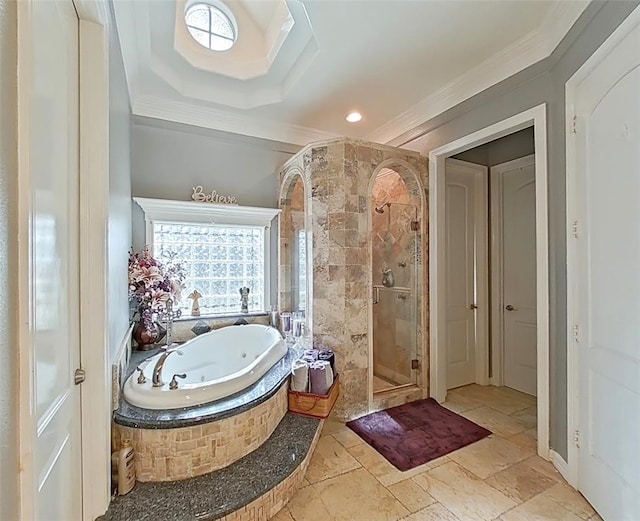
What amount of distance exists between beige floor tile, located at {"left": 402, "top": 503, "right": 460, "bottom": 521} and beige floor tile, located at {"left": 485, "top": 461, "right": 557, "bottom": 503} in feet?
1.38

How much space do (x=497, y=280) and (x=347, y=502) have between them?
9.27ft

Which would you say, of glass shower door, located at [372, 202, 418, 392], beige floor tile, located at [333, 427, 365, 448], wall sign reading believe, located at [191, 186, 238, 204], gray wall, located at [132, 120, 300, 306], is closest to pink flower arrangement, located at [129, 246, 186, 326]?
gray wall, located at [132, 120, 300, 306]

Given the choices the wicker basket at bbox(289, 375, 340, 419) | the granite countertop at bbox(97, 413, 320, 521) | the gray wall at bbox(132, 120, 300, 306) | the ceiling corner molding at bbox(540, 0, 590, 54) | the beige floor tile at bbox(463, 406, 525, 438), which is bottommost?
the beige floor tile at bbox(463, 406, 525, 438)

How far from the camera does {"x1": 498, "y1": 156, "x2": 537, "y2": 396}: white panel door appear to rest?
347 cm

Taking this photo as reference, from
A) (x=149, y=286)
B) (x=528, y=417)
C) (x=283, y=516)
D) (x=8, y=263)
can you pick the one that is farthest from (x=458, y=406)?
(x=8, y=263)

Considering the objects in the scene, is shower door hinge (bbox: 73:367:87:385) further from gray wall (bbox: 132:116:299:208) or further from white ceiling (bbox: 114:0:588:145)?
gray wall (bbox: 132:116:299:208)

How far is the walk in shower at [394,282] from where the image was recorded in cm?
343

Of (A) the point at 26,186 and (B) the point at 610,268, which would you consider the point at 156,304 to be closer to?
(A) the point at 26,186

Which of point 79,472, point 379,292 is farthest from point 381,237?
point 79,472

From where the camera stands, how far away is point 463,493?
1.99 metres

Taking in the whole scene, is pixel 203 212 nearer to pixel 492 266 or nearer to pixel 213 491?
pixel 213 491

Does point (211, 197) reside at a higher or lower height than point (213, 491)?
higher

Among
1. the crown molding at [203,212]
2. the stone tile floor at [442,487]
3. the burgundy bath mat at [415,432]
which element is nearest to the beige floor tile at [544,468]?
the stone tile floor at [442,487]

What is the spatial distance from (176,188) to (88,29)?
205 centimetres
